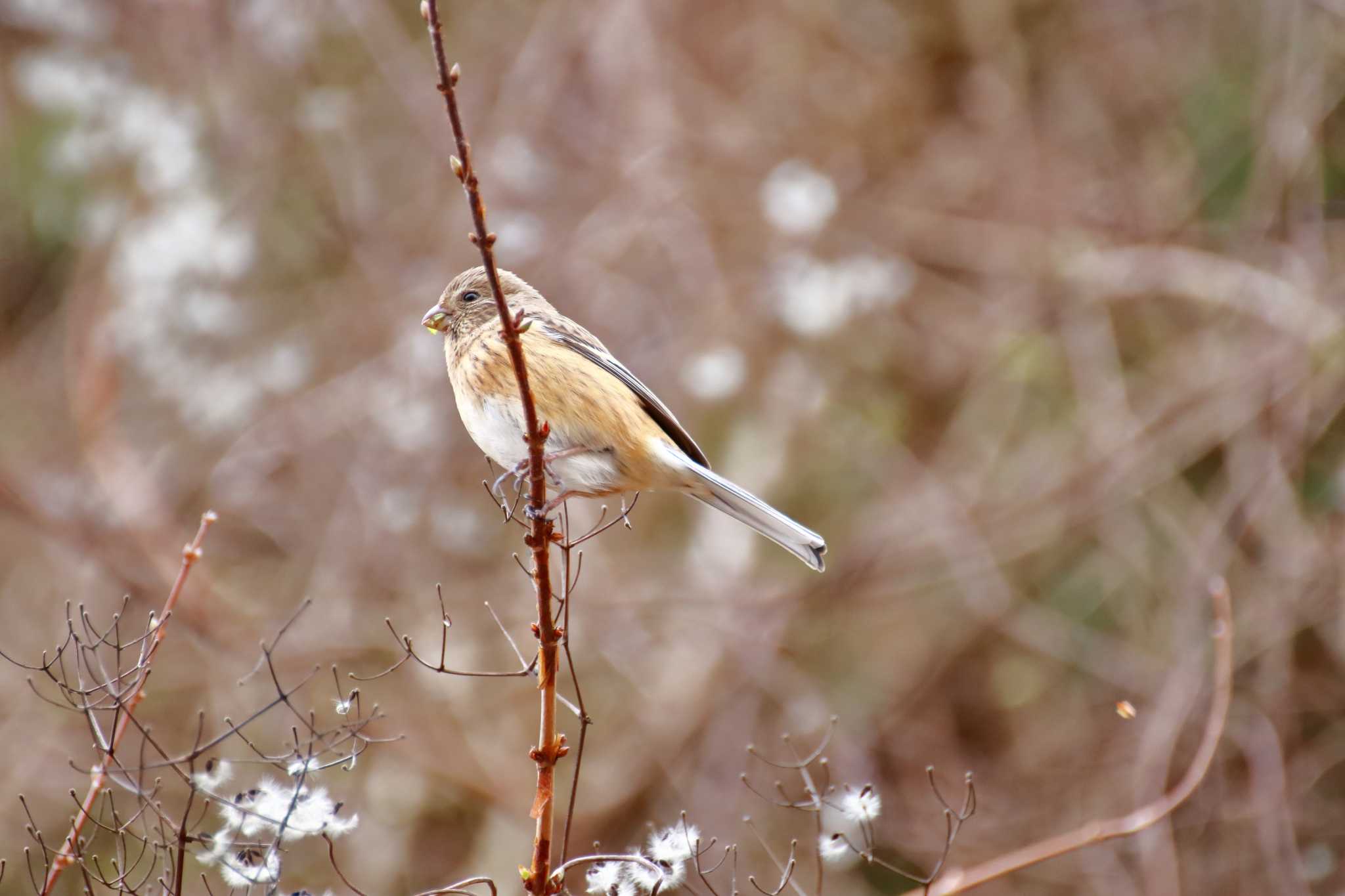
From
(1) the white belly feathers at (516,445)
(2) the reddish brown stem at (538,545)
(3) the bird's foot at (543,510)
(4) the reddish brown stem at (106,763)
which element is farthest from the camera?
(1) the white belly feathers at (516,445)

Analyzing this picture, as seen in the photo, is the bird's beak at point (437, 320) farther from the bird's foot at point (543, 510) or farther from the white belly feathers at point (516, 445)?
the bird's foot at point (543, 510)

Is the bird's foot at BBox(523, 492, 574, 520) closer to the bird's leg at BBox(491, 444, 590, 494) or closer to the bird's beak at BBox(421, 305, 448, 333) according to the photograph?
the bird's leg at BBox(491, 444, 590, 494)

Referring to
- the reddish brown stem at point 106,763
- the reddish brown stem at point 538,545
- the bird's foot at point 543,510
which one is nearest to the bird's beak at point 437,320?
the bird's foot at point 543,510

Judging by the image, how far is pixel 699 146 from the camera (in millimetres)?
8617

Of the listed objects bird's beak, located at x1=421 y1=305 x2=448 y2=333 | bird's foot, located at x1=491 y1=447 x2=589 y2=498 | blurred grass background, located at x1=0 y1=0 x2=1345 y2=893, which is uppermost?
blurred grass background, located at x1=0 y1=0 x2=1345 y2=893

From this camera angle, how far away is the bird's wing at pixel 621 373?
471 centimetres

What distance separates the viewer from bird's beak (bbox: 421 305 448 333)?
15.8 ft

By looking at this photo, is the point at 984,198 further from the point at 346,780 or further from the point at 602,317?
the point at 346,780

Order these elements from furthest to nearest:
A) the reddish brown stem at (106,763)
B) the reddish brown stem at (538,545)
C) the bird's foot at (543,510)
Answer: the bird's foot at (543,510) < the reddish brown stem at (538,545) < the reddish brown stem at (106,763)

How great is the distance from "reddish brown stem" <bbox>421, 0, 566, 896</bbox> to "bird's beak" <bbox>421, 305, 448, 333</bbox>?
1767 millimetres

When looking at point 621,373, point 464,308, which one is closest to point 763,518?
point 621,373

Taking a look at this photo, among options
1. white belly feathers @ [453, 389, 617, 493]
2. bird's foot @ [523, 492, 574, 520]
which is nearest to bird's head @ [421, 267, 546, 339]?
white belly feathers @ [453, 389, 617, 493]

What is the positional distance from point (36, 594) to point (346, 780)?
247cm

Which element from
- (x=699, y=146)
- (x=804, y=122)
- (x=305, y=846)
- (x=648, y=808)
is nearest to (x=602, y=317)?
(x=699, y=146)
